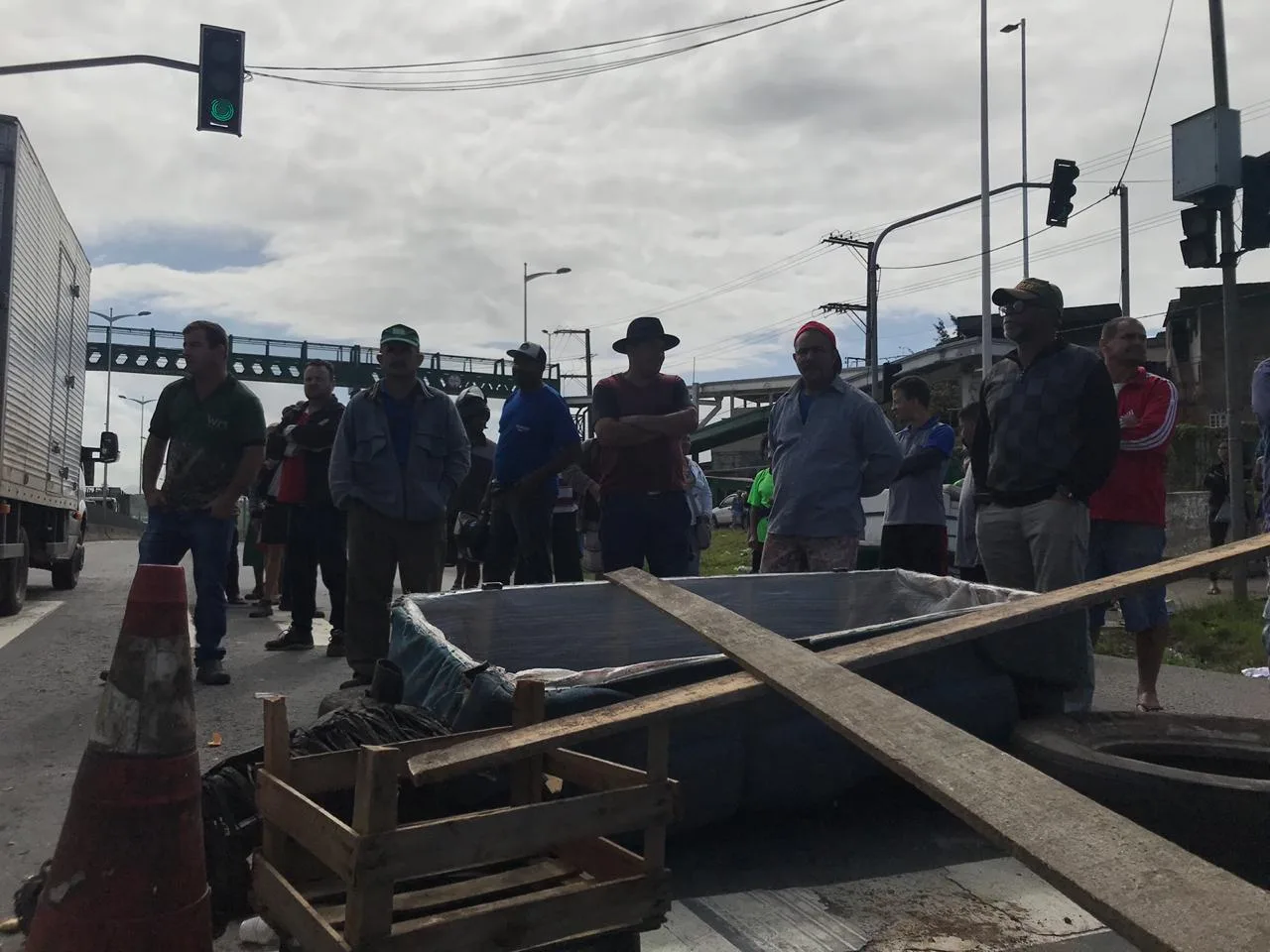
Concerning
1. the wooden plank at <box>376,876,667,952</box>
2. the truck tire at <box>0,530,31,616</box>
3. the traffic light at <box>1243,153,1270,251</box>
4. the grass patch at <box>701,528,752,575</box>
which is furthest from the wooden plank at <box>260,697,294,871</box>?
the grass patch at <box>701,528,752,575</box>

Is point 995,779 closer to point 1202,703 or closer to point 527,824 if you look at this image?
point 527,824

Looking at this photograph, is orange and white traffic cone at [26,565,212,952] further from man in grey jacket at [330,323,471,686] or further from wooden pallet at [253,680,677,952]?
man in grey jacket at [330,323,471,686]

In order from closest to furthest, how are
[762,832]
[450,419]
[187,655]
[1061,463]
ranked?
[187,655]
[762,832]
[1061,463]
[450,419]

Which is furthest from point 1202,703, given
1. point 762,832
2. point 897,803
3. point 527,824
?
point 527,824

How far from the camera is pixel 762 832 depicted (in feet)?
11.3

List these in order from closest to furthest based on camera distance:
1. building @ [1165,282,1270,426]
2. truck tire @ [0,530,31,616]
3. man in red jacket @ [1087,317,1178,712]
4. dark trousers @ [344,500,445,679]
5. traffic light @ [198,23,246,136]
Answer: man in red jacket @ [1087,317,1178,712]
dark trousers @ [344,500,445,679]
truck tire @ [0,530,31,616]
traffic light @ [198,23,246,136]
building @ [1165,282,1270,426]

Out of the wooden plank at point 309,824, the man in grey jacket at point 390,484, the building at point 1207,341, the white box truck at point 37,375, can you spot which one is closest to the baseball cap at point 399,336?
the man in grey jacket at point 390,484

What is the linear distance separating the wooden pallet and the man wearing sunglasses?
9.32 ft

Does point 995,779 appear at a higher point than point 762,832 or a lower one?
higher

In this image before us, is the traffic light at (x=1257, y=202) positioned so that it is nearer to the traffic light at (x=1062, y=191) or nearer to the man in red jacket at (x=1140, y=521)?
the man in red jacket at (x=1140, y=521)

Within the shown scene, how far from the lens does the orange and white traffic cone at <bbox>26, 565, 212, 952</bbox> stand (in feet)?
6.98

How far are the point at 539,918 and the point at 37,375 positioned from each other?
985 cm

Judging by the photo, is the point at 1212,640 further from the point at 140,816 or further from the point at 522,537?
the point at 140,816

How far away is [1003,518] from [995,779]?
3084 mm
